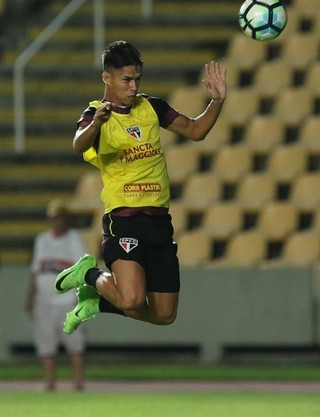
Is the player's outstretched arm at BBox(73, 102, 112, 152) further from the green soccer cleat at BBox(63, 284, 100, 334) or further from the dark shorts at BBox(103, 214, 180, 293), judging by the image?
the green soccer cleat at BBox(63, 284, 100, 334)

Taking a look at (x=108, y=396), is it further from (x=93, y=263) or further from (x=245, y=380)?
(x=93, y=263)

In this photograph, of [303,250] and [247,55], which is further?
[247,55]

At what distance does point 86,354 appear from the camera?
1620 centimetres

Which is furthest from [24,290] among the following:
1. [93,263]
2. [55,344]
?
[93,263]

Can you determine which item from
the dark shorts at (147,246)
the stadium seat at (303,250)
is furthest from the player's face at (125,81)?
the stadium seat at (303,250)

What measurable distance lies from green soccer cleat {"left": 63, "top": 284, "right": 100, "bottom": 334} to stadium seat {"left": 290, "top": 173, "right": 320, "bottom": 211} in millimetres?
6781

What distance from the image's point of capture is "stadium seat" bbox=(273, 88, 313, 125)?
1692 cm

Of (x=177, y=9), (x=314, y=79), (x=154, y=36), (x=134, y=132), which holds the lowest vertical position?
(x=134, y=132)

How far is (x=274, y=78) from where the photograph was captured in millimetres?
17234

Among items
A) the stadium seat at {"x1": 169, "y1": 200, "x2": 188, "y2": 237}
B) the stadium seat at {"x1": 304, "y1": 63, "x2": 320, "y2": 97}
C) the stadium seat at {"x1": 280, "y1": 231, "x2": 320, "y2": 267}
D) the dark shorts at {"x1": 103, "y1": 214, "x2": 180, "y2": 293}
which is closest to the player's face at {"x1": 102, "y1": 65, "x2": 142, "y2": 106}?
the dark shorts at {"x1": 103, "y1": 214, "x2": 180, "y2": 293}

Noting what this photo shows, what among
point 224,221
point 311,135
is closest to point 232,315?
point 224,221

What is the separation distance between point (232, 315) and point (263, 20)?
6574 millimetres

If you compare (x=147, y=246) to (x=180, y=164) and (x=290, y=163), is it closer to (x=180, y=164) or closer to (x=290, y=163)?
(x=290, y=163)

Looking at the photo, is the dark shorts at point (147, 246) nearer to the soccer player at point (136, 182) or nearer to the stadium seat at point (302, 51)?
the soccer player at point (136, 182)
